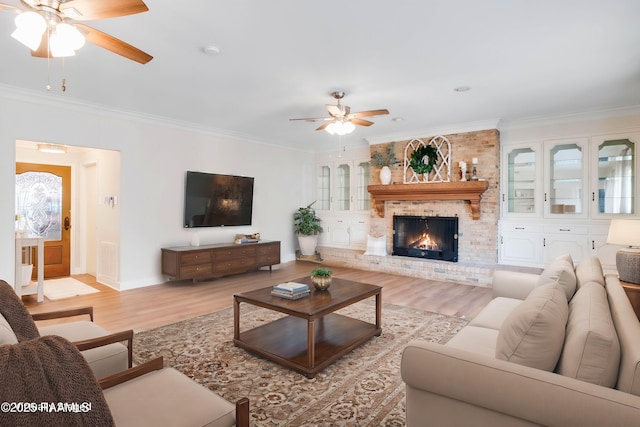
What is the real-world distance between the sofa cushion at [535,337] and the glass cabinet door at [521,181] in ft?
15.7

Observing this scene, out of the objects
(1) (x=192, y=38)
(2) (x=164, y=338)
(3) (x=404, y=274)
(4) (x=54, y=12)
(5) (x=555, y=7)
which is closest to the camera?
(4) (x=54, y=12)

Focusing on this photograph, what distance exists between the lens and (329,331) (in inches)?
126

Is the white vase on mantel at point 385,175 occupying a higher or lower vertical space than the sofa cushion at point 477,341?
higher

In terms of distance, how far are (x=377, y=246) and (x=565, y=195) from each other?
3.20 m

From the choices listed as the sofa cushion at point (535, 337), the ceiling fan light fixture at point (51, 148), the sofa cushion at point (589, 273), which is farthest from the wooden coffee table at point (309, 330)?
the ceiling fan light fixture at point (51, 148)

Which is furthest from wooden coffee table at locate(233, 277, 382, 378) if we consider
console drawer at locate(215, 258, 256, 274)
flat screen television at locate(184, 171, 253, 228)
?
flat screen television at locate(184, 171, 253, 228)

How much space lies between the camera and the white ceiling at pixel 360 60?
8.43 ft

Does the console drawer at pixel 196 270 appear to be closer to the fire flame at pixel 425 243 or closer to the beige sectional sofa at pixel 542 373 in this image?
the fire flame at pixel 425 243

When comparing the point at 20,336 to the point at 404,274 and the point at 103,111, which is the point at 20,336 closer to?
the point at 103,111

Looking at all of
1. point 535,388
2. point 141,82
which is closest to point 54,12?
point 141,82

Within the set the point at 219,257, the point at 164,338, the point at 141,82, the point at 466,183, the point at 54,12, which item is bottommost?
the point at 164,338

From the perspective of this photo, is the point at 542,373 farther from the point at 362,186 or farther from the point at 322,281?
the point at 362,186

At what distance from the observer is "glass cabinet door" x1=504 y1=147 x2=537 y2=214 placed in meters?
5.69

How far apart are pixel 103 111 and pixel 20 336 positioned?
409 centimetres
